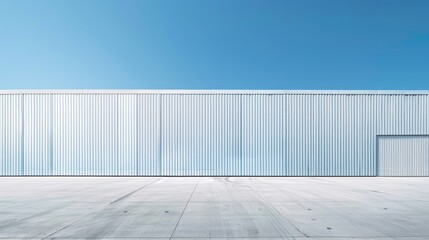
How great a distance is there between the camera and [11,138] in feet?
51.7

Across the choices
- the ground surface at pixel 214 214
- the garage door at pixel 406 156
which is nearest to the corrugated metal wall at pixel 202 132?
the garage door at pixel 406 156

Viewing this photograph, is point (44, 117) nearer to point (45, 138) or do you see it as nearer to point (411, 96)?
point (45, 138)

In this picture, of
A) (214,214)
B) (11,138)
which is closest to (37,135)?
(11,138)

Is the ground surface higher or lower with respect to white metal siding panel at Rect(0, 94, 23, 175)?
lower

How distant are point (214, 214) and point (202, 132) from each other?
920 cm

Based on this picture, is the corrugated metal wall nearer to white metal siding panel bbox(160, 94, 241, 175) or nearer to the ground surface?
white metal siding panel bbox(160, 94, 241, 175)

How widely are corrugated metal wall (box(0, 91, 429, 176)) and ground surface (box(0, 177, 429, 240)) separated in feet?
17.1

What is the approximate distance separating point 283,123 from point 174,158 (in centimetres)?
774

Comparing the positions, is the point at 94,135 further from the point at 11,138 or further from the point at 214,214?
the point at 214,214

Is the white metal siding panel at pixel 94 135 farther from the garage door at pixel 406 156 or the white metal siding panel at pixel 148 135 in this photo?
the garage door at pixel 406 156

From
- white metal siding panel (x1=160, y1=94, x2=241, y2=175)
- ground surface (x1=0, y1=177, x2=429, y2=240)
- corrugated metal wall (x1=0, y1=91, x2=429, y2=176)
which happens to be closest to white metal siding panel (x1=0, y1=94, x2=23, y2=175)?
corrugated metal wall (x1=0, y1=91, x2=429, y2=176)

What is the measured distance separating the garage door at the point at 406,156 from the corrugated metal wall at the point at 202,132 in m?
0.56

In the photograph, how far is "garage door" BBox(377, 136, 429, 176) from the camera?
15680 mm

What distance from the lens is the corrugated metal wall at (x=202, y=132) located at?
15523 mm
